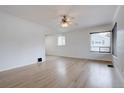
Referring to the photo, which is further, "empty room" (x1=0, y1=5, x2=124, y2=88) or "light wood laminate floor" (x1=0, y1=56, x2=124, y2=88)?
"empty room" (x1=0, y1=5, x2=124, y2=88)

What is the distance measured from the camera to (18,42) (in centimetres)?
498

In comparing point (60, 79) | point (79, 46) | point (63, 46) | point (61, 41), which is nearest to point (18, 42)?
point (60, 79)

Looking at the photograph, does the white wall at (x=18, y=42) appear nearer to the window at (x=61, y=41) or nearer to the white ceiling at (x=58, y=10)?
the white ceiling at (x=58, y=10)

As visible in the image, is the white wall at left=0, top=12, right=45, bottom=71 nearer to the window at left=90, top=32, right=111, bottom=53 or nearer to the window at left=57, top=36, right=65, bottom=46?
the window at left=57, top=36, right=65, bottom=46

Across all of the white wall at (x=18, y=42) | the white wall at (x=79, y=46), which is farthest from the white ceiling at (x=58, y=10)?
the white wall at (x=79, y=46)

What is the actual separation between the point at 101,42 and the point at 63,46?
338cm

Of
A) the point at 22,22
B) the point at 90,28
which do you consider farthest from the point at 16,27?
the point at 90,28

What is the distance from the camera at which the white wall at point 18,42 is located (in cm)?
434

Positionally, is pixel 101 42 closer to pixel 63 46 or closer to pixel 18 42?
pixel 63 46

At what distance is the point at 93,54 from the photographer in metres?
7.18

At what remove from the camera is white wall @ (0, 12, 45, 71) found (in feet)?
14.2

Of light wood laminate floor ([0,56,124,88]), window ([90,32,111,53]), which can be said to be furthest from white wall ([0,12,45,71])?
window ([90,32,111,53])
